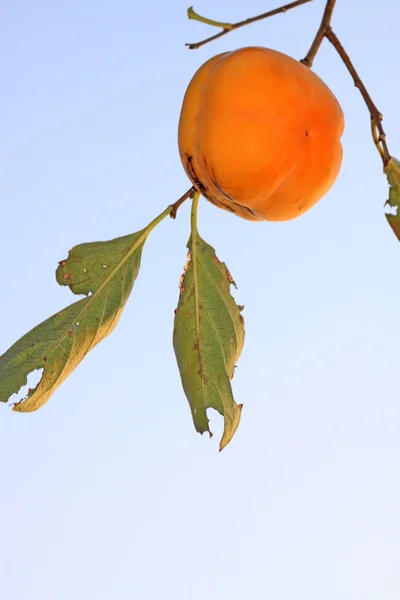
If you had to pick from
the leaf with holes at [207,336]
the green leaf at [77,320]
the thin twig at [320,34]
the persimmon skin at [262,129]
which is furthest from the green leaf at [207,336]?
the thin twig at [320,34]

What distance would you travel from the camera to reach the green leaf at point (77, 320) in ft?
9.45

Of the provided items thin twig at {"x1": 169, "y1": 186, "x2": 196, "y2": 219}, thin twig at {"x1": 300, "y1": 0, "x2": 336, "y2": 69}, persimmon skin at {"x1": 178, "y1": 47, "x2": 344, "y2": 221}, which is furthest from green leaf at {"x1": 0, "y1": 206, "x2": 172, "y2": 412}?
thin twig at {"x1": 300, "y1": 0, "x2": 336, "y2": 69}

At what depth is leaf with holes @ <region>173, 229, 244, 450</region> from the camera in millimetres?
2816

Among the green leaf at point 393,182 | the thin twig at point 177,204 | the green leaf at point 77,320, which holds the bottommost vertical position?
the green leaf at point 77,320

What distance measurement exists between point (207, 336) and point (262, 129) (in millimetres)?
743

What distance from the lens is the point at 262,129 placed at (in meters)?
2.41

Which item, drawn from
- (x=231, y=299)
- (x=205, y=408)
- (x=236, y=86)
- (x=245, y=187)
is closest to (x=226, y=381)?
(x=205, y=408)

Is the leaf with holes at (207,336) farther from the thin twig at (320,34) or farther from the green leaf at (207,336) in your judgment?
the thin twig at (320,34)

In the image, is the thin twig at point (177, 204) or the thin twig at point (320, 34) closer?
the thin twig at point (320, 34)

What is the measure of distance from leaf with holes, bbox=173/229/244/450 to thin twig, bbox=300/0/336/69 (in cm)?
70

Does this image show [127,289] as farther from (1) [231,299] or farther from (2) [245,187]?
(2) [245,187]

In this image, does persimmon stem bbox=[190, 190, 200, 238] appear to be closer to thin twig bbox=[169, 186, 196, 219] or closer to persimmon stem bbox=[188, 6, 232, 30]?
thin twig bbox=[169, 186, 196, 219]

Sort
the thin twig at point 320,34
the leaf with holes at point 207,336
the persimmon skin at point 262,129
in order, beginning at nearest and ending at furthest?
the persimmon skin at point 262,129 → the thin twig at point 320,34 → the leaf with holes at point 207,336

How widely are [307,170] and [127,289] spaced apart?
0.78 meters
